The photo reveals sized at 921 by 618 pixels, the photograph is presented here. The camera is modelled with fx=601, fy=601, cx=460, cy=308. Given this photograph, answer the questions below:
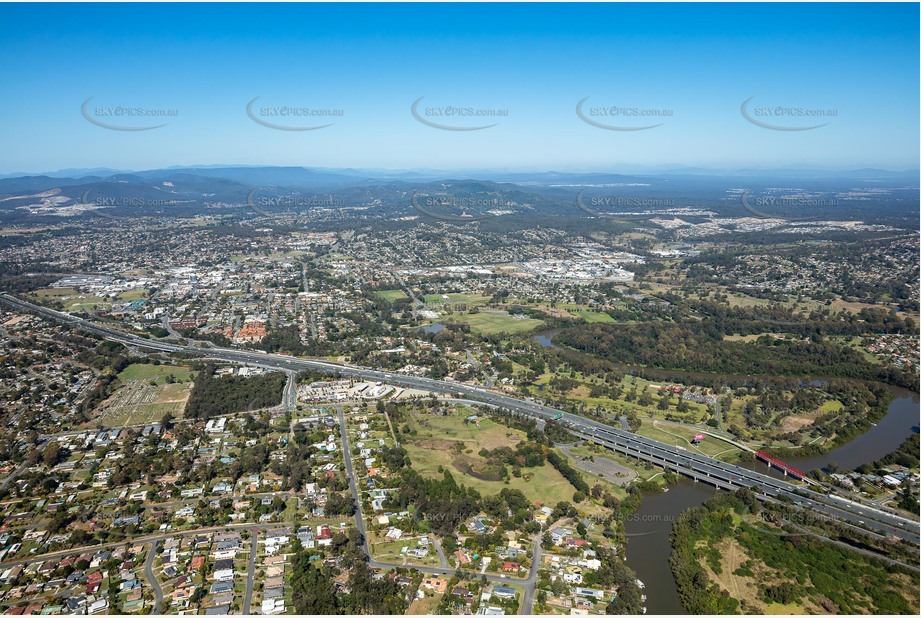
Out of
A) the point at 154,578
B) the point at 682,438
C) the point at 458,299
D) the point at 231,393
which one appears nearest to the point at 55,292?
the point at 231,393

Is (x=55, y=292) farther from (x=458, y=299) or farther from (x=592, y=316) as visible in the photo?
(x=592, y=316)

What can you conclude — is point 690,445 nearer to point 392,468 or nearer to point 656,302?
point 392,468

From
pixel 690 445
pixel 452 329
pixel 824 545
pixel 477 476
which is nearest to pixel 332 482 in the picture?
pixel 477 476

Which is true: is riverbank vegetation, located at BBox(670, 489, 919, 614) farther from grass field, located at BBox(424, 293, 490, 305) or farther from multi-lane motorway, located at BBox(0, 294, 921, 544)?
grass field, located at BBox(424, 293, 490, 305)

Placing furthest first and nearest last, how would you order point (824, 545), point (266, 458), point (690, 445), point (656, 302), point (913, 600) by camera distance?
point (656, 302) < point (690, 445) < point (266, 458) < point (824, 545) < point (913, 600)

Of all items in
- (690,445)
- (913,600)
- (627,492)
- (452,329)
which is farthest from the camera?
(452,329)

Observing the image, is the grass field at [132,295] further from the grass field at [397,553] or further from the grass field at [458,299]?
the grass field at [397,553]
